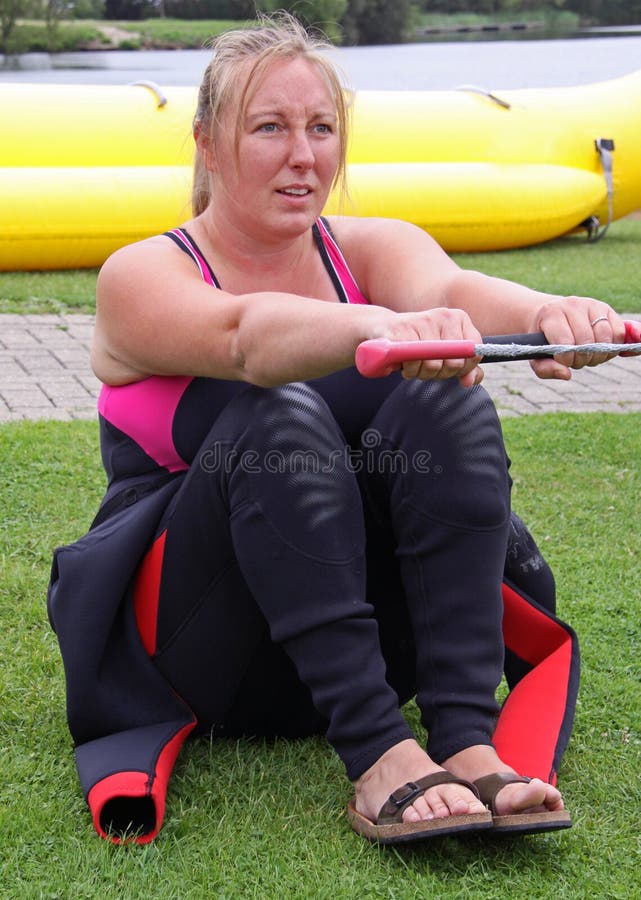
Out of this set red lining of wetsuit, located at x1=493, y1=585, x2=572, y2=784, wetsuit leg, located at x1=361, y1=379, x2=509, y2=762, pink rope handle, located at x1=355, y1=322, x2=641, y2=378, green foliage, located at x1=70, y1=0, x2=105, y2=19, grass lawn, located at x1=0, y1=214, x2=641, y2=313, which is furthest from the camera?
green foliage, located at x1=70, y1=0, x2=105, y2=19

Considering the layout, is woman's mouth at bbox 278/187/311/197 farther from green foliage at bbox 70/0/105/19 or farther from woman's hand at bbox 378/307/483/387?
green foliage at bbox 70/0/105/19

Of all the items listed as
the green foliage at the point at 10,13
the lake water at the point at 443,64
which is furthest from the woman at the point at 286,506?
the green foliage at the point at 10,13

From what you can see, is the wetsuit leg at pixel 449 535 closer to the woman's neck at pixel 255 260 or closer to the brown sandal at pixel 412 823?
the brown sandal at pixel 412 823

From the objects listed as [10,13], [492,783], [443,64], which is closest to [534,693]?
[492,783]

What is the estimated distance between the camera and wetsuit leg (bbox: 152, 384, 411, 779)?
64.4 inches

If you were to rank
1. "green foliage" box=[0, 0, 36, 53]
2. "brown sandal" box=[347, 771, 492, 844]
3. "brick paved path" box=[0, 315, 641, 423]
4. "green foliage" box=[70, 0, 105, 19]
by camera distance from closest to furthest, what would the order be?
1. "brown sandal" box=[347, 771, 492, 844]
2. "brick paved path" box=[0, 315, 641, 423]
3. "green foliage" box=[70, 0, 105, 19]
4. "green foliage" box=[0, 0, 36, 53]

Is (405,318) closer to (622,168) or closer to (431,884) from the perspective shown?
(431,884)

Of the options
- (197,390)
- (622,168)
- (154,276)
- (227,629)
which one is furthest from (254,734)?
(622,168)

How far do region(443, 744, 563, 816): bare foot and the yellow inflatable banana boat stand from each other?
4.84 meters

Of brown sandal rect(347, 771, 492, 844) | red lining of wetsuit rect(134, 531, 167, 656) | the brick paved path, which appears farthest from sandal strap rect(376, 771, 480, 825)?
the brick paved path

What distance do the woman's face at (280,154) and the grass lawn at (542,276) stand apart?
154 inches

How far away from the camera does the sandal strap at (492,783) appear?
5.40 ft

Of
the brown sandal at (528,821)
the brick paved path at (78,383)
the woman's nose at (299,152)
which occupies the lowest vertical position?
the brick paved path at (78,383)

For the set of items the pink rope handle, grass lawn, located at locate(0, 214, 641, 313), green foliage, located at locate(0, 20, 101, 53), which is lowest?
green foliage, located at locate(0, 20, 101, 53)
